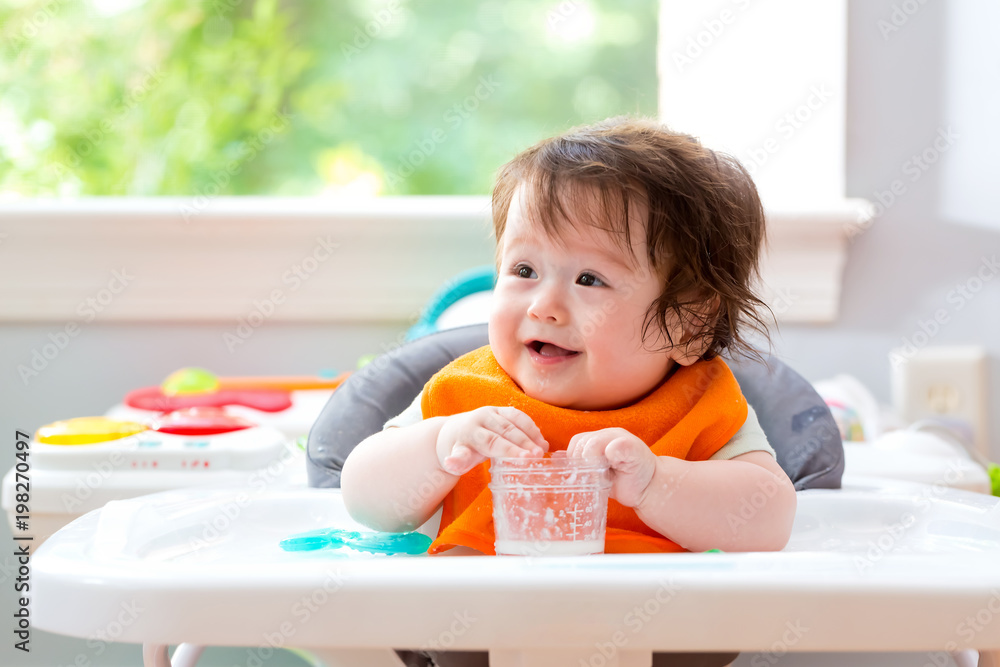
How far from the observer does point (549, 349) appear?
2.46 ft

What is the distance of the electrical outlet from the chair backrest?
53 centimetres

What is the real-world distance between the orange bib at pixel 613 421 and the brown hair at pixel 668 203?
0.19 feet

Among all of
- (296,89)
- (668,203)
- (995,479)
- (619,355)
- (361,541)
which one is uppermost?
(296,89)

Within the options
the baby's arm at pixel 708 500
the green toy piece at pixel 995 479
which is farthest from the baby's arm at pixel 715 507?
the green toy piece at pixel 995 479

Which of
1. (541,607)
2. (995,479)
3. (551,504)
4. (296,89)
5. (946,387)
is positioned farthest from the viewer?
(296,89)

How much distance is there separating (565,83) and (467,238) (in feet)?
5.95

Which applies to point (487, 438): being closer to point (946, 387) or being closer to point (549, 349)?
point (549, 349)

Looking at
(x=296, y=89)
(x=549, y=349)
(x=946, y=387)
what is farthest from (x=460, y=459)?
(x=296, y=89)

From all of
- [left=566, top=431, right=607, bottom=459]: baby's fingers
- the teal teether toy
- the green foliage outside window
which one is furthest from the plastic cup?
the green foliage outside window

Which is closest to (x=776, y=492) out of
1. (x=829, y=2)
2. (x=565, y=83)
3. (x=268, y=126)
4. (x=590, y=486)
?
(x=590, y=486)

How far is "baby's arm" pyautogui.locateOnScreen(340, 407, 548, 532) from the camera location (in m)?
0.64

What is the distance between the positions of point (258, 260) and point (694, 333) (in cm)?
81

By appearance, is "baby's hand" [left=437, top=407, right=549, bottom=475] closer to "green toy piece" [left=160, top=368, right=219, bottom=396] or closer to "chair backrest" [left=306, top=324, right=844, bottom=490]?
"chair backrest" [left=306, top=324, right=844, bottom=490]

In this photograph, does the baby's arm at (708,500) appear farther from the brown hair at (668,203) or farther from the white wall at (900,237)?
the white wall at (900,237)
